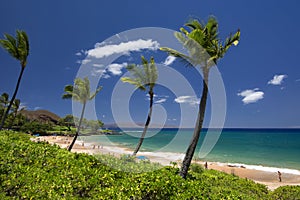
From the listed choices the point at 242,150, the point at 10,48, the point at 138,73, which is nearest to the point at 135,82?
the point at 138,73

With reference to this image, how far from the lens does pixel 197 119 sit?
343 inches

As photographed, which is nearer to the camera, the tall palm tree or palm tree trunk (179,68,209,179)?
palm tree trunk (179,68,209,179)

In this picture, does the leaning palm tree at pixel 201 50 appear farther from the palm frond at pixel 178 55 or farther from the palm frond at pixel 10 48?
the palm frond at pixel 10 48

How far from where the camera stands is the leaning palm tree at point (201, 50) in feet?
27.0

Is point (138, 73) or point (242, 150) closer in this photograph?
point (138, 73)

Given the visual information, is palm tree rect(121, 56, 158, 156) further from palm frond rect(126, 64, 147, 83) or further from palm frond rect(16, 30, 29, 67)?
palm frond rect(16, 30, 29, 67)

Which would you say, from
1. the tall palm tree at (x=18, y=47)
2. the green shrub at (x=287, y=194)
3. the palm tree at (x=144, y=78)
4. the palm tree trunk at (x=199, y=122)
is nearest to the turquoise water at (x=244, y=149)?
the palm tree at (x=144, y=78)

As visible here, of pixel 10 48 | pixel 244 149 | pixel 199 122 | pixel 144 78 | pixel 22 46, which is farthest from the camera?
pixel 244 149

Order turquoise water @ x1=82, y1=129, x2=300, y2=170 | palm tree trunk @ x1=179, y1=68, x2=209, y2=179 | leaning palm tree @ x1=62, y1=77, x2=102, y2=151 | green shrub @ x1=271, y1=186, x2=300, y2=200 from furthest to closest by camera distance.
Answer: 1. turquoise water @ x1=82, y1=129, x2=300, y2=170
2. leaning palm tree @ x1=62, y1=77, x2=102, y2=151
3. palm tree trunk @ x1=179, y1=68, x2=209, y2=179
4. green shrub @ x1=271, y1=186, x2=300, y2=200

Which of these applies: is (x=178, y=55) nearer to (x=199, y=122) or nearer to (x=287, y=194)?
(x=199, y=122)

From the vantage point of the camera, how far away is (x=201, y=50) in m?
8.37

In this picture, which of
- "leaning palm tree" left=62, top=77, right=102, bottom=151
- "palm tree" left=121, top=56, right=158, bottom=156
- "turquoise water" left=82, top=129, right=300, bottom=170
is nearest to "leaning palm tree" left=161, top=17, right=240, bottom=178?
"palm tree" left=121, top=56, right=158, bottom=156

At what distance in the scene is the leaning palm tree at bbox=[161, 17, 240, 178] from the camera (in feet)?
27.0

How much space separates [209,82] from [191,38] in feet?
6.74
